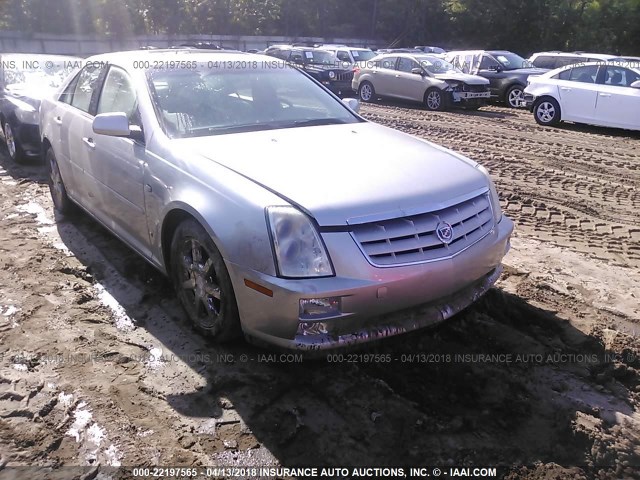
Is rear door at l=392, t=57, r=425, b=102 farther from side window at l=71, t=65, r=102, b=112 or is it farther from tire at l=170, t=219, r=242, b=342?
tire at l=170, t=219, r=242, b=342

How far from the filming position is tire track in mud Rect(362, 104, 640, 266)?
574cm

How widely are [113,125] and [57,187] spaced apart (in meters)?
2.50

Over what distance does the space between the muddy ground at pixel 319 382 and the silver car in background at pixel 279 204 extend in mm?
335

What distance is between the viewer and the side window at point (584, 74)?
1252cm

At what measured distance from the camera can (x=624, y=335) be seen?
376 cm

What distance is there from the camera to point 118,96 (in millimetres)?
4484

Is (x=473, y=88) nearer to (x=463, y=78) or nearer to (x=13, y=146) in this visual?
(x=463, y=78)

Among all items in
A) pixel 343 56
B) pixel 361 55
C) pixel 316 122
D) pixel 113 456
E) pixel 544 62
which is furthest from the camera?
pixel 361 55

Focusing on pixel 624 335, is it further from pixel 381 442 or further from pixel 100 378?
pixel 100 378

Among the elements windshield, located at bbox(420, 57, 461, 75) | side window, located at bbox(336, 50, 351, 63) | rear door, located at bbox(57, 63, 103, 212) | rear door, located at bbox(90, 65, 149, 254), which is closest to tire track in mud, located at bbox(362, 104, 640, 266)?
windshield, located at bbox(420, 57, 461, 75)

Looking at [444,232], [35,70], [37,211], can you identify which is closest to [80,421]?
[444,232]

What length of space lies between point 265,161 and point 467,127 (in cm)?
979

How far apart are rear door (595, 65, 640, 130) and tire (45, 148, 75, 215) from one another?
427 inches

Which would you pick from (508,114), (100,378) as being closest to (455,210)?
(100,378)
